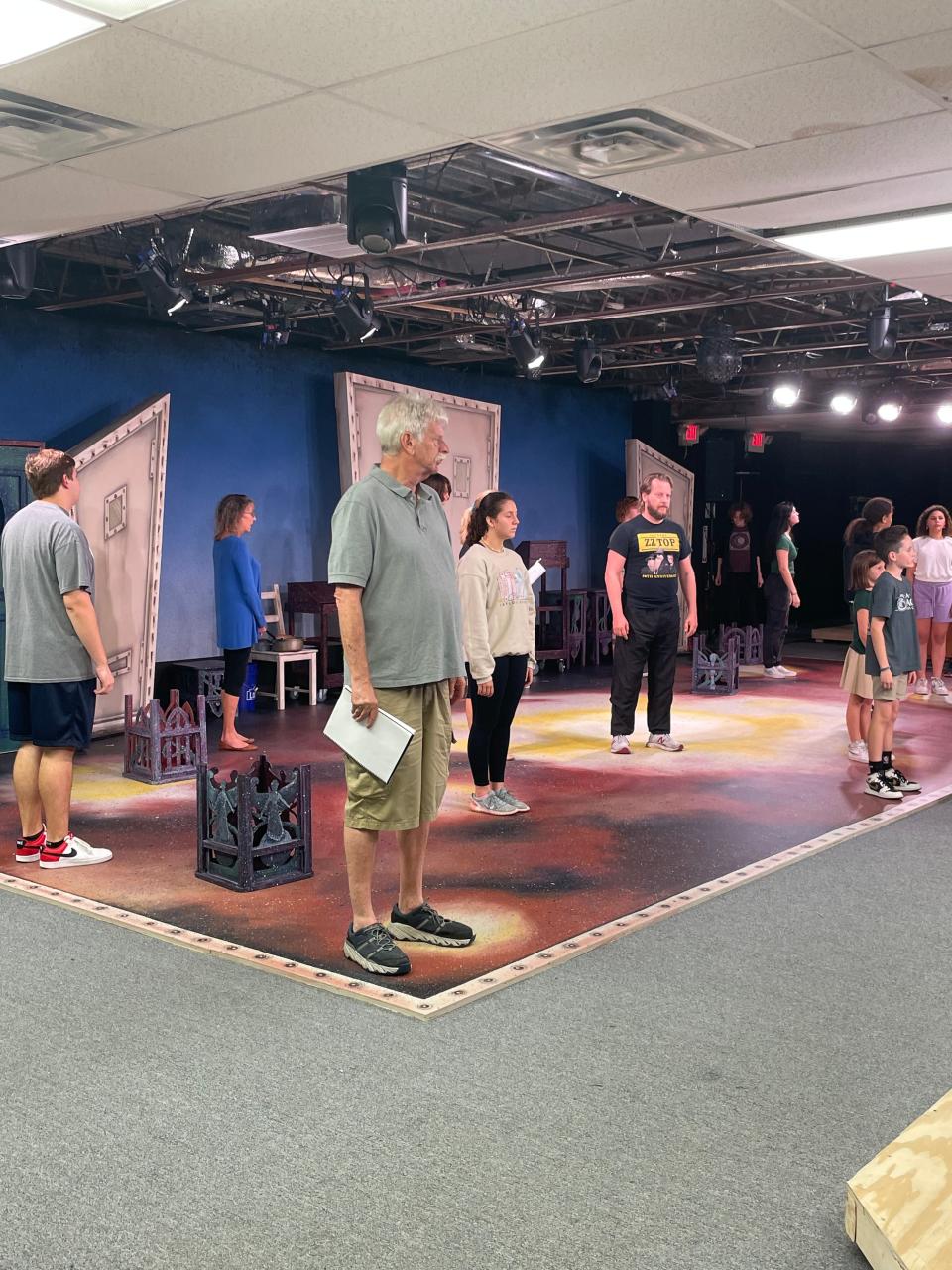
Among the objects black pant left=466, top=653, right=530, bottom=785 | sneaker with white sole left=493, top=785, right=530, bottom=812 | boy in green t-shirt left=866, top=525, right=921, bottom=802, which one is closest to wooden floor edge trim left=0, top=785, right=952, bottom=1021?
boy in green t-shirt left=866, top=525, right=921, bottom=802

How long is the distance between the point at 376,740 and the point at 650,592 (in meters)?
3.74

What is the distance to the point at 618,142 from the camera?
158 inches

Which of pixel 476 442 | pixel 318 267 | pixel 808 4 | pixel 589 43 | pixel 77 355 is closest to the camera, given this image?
pixel 808 4

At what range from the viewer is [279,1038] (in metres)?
3.25

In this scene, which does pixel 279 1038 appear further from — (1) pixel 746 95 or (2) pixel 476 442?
(2) pixel 476 442

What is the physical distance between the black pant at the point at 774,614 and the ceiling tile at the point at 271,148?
24.6 ft

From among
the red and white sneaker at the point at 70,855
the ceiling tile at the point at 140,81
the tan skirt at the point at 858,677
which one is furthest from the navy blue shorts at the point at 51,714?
the tan skirt at the point at 858,677

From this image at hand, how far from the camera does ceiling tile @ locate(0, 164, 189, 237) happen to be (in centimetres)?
453

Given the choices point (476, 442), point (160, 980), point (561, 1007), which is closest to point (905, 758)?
point (561, 1007)

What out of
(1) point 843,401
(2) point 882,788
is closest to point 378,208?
(2) point 882,788

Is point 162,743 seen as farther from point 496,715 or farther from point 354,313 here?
point 354,313

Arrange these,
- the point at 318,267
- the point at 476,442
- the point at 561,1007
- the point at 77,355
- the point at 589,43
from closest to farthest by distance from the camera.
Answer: the point at 589,43 → the point at 561,1007 → the point at 318,267 → the point at 77,355 → the point at 476,442

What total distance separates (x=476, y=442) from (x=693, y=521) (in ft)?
14.3

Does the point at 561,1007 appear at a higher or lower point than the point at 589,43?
lower
